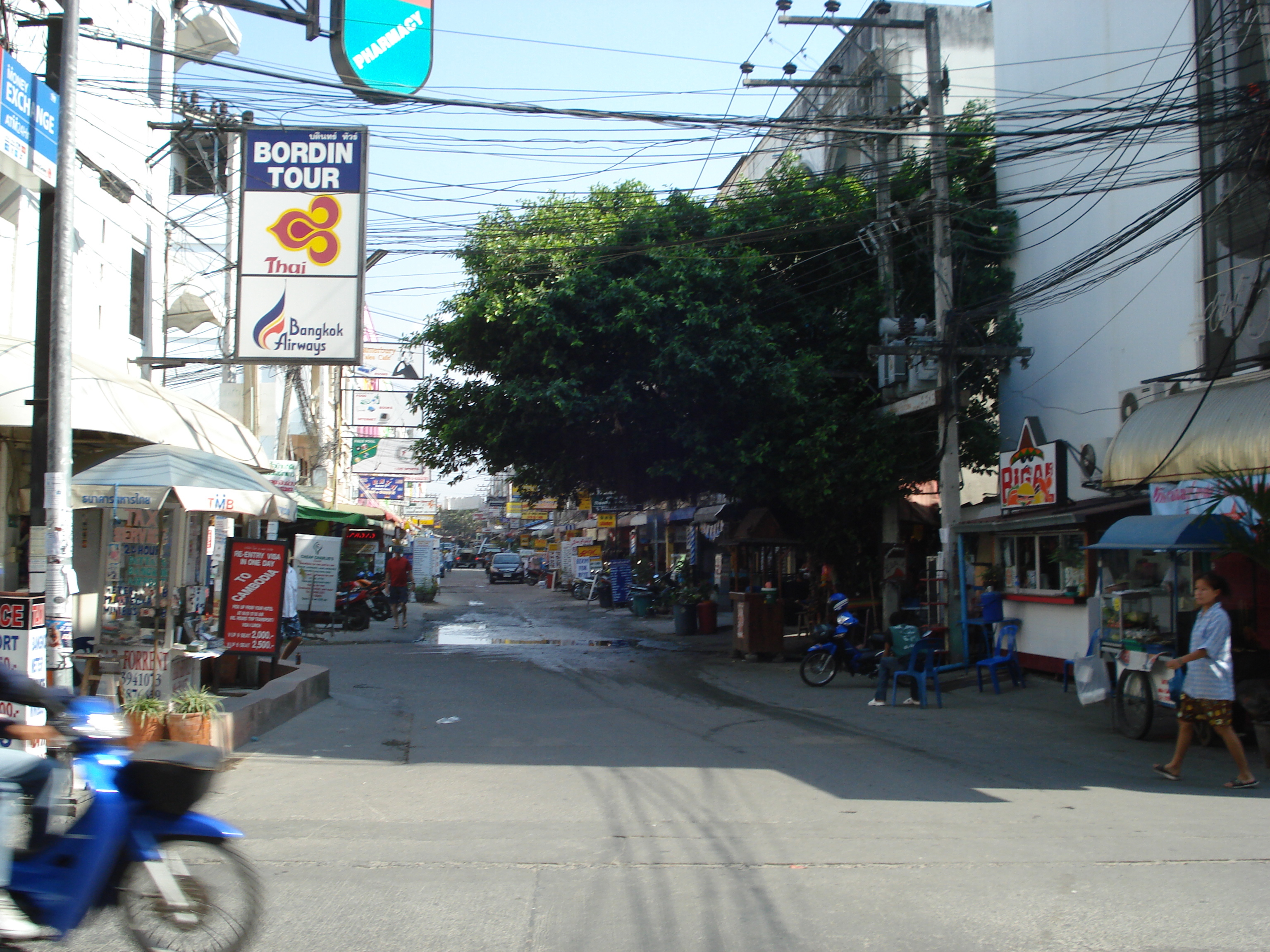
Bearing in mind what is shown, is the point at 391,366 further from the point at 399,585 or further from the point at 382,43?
the point at 382,43

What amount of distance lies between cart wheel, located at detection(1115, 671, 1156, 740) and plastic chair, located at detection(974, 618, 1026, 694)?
3.12 m

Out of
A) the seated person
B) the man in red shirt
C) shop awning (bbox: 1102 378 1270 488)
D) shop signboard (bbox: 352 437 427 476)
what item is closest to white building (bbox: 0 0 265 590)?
the seated person

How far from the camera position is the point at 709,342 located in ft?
56.3

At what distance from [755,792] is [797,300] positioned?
41.8ft

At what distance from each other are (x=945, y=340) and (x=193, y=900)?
534 inches

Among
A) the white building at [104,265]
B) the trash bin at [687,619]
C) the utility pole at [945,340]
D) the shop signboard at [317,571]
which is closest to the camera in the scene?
the white building at [104,265]

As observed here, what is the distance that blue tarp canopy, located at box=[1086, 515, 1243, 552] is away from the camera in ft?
32.2

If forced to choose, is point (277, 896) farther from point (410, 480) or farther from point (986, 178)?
point (410, 480)

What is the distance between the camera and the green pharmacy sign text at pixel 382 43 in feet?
30.2

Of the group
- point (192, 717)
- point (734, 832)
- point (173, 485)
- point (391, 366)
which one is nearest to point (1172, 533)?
point (734, 832)

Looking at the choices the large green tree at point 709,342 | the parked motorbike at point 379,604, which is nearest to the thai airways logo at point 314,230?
the large green tree at point 709,342

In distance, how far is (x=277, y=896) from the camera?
537cm

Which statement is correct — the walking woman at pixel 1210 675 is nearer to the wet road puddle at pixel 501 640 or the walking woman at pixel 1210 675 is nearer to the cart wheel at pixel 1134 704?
the cart wheel at pixel 1134 704

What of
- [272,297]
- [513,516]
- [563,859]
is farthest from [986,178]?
[513,516]
